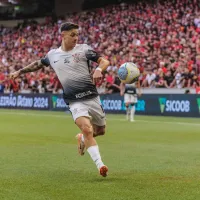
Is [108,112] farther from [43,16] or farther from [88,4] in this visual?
[43,16]

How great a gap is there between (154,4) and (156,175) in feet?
106

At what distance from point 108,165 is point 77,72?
2.18 meters

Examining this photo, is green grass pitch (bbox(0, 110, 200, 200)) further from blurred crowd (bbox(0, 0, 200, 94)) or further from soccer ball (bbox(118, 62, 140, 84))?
blurred crowd (bbox(0, 0, 200, 94))

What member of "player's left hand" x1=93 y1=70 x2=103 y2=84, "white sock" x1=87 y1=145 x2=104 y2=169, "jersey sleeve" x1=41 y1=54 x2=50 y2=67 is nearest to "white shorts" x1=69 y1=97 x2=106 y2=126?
"white sock" x1=87 y1=145 x2=104 y2=169

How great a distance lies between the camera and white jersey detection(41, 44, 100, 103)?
32.8 ft

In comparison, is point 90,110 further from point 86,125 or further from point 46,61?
point 46,61

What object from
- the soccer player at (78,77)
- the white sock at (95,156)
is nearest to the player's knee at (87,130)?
the soccer player at (78,77)

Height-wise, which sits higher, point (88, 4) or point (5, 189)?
point (88, 4)

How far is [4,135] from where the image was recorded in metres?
18.6

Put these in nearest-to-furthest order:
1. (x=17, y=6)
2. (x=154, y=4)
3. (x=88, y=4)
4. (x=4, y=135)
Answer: (x=4, y=135) < (x=154, y=4) < (x=88, y=4) < (x=17, y=6)

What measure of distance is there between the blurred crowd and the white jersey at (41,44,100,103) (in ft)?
65.9

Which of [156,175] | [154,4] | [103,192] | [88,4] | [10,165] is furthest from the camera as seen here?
[88,4]

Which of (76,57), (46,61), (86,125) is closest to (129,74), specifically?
(76,57)

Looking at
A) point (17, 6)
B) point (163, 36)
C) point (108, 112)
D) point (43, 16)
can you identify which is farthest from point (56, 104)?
point (17, 6)
